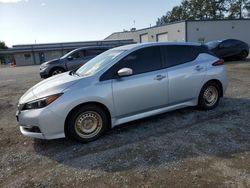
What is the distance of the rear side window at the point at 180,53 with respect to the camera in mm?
5160

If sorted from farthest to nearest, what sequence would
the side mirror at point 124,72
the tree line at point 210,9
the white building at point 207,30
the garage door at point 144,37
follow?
the tree line at point 210,9
the garage door at point 144,37
the white building at point 207,30
the side mirror at point 124,72

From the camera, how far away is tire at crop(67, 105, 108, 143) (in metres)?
4.19

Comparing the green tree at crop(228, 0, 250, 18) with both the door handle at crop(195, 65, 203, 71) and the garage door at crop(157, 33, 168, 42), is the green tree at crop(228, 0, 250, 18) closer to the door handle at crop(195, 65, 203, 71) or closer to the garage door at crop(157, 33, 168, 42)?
the garage door at crop(157, 33, 168, 42)

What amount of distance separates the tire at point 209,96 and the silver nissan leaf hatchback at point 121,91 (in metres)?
0.02

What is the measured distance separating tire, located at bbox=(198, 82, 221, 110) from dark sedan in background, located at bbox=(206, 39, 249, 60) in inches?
416

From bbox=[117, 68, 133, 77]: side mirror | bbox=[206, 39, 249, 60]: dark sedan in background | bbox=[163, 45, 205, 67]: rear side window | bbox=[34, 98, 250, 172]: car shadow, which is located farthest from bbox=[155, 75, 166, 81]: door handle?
bbox=[206, 39, 249, 60]: dark sedan in background

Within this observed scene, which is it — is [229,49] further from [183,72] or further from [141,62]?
[141,62]

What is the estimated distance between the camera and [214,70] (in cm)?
569

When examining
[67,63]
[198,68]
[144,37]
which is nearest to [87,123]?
[198,68]

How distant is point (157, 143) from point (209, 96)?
2.35 metres

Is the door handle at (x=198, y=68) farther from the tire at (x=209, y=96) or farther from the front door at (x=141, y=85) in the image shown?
the front door at (x=141, y=85)

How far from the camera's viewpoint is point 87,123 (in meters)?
Result: 4.35

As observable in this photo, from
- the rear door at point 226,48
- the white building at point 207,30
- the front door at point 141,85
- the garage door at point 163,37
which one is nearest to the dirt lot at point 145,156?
the front door at point 141,85

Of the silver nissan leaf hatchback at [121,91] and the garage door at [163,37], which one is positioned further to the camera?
the garage door at [163,37]
